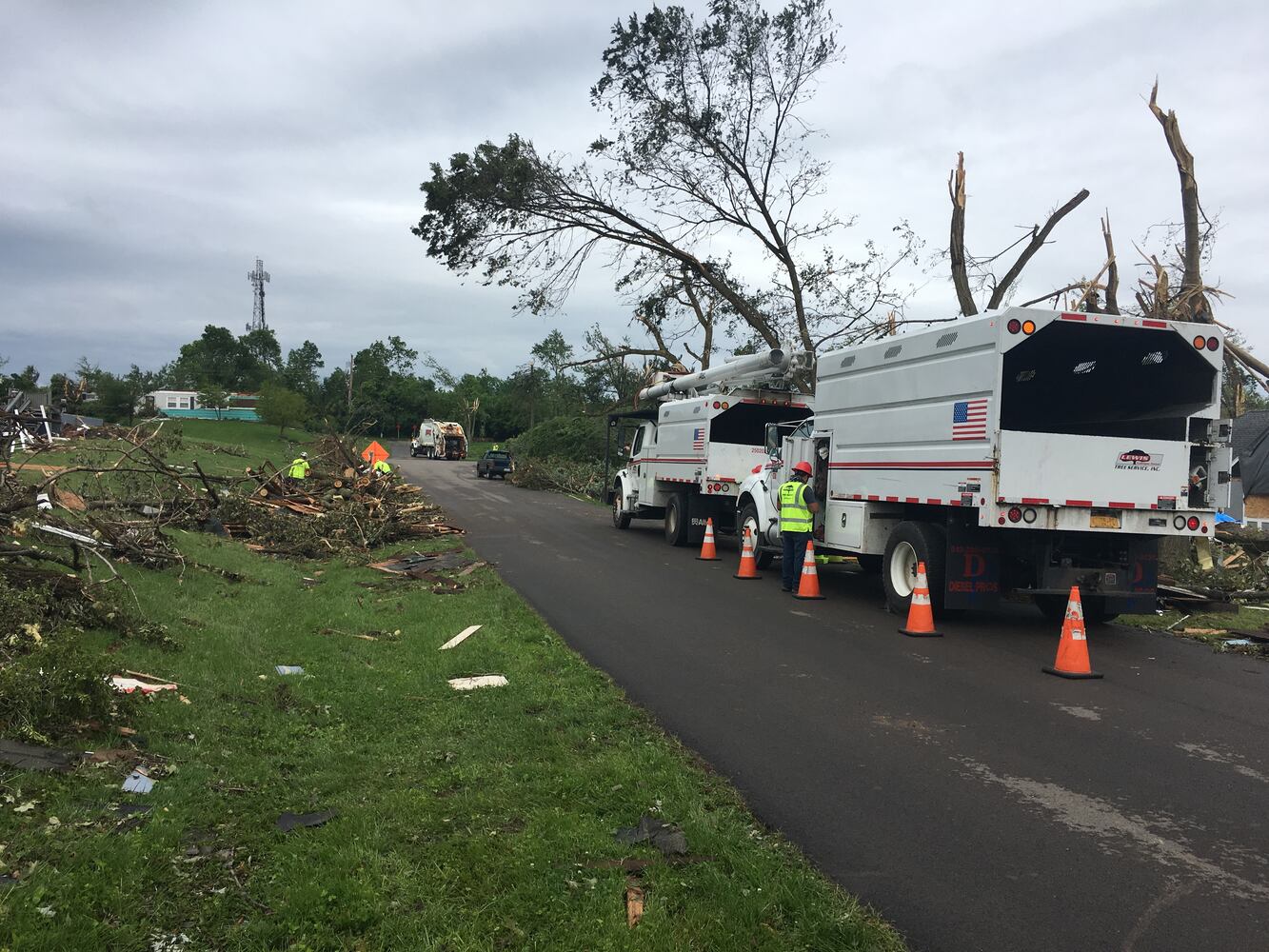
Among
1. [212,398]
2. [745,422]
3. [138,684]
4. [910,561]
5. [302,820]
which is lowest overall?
[302,820]

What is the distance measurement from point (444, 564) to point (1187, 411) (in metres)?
10.2

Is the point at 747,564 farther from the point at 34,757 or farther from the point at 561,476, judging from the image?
the point at 561,476

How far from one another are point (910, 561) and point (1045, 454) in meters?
2.16

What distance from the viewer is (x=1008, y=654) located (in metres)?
8.80

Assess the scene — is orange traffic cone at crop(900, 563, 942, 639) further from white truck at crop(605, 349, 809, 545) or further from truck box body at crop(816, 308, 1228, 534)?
white truck at crop(605, 349, 809, 545)

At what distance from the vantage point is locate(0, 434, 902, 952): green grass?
3.43m

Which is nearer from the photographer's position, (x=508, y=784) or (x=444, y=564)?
(x=508, y=784)

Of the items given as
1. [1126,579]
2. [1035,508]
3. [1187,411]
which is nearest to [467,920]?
[1035,508]

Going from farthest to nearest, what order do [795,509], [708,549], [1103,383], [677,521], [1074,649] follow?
[677,521] → [708,549] → [795,509] → [1103,383] → [1074,649]

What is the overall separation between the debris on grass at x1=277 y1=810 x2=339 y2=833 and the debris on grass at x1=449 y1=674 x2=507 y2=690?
2.52 meters

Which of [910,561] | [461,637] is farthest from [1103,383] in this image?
[461,637]

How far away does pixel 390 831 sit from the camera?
428 cm

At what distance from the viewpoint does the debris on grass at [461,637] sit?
8.59 m

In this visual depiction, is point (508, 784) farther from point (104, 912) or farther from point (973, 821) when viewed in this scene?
point (973, 821)
